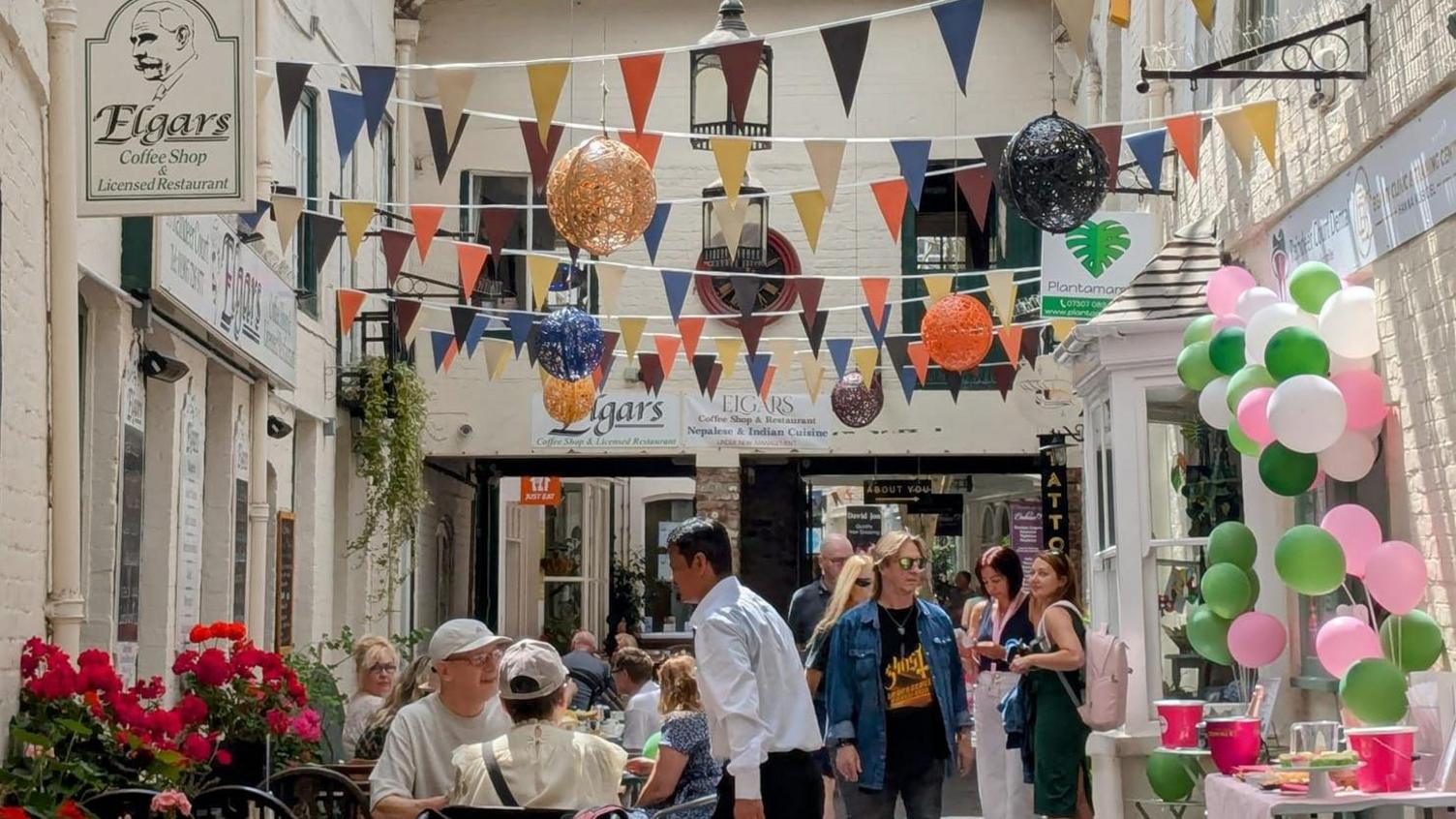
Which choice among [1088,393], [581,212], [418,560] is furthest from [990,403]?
[581,212]

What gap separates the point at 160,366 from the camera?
11172 mm

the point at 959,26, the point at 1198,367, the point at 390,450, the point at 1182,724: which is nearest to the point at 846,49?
the point at 959,26

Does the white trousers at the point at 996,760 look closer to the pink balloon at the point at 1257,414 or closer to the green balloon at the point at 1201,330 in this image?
the green balloon at the point at 1201,330

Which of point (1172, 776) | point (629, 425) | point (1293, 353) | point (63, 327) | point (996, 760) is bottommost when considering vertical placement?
point (996, 760)

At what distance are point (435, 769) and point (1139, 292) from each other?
5247 mm

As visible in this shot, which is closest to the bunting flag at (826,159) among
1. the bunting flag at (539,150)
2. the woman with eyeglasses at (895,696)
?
the bunting flag at (539,150)

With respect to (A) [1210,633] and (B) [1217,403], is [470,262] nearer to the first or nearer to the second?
(B) [1217,403]

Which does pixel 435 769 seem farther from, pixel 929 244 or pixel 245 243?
pixel 929 244

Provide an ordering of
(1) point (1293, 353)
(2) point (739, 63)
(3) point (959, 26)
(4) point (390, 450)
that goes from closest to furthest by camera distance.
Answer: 1. (1) point (1293, 353)
2. (3) point (959, 26)
3. (2) point (739, 63)
4. (4) point (390, 450)

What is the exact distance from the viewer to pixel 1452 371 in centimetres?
737

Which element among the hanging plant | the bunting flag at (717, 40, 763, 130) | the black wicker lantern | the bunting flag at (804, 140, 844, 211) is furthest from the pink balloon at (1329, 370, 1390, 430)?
the hanging plant

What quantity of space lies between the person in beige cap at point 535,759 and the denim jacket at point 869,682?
2322 millimetres

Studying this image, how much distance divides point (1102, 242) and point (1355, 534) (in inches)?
263

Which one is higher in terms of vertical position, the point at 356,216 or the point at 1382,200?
the point at 356,216
